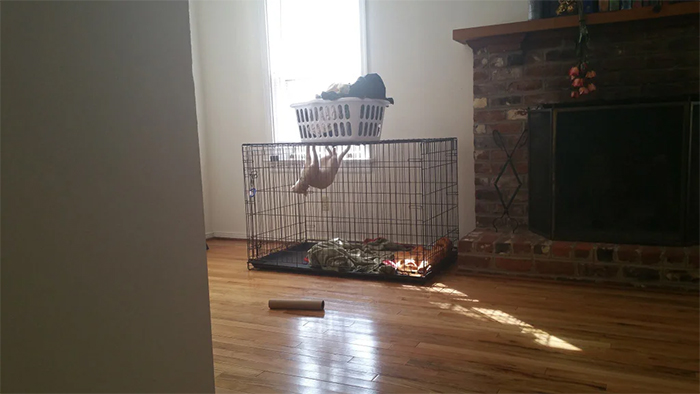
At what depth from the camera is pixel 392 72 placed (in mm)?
3918

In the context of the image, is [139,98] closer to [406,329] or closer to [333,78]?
[406,329]

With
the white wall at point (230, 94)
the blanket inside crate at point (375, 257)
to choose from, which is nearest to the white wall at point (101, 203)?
the blanket inside crate at point (375, 257)

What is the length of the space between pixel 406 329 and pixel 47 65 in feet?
6.02

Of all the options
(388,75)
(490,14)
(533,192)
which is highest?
(490,14)

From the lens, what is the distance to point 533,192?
3.32 meters

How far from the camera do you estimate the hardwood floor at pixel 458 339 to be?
5.88 feet

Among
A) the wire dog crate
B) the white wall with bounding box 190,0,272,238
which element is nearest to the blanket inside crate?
the wire dog crate

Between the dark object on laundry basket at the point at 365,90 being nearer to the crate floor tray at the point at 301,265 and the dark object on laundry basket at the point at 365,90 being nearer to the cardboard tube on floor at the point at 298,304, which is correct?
the crate floor tray at the point at 301,265

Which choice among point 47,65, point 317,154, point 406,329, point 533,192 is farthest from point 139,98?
point 533,192

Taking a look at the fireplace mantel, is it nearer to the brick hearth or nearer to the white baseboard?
the brick hearth

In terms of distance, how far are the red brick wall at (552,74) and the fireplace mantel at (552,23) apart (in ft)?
0.21

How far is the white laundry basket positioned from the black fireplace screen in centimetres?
99

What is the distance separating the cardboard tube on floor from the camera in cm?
260

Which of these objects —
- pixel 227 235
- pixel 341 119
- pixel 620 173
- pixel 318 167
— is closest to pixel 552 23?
pixel 620 173
